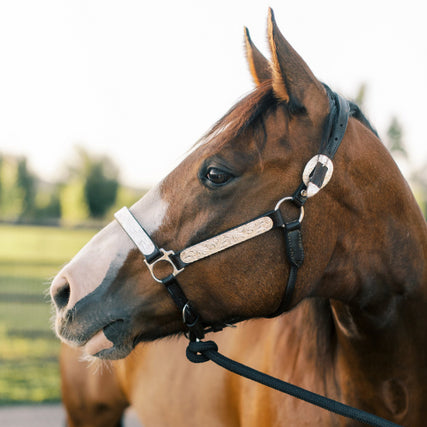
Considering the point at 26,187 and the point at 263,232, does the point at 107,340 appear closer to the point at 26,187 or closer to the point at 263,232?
the point at 263,232

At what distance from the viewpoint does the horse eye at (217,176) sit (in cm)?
157

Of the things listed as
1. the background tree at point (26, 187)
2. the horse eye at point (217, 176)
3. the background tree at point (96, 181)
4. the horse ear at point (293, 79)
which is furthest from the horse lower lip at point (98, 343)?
the background tree at point (26, 187)

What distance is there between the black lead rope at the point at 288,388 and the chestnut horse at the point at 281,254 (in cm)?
15

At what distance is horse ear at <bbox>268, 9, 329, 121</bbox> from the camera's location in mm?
1481

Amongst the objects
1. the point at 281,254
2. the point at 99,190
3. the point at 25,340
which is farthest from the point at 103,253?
the point at 99,190

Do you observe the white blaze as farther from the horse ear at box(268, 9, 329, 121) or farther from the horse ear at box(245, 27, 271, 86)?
the horse ear at box(245, 27, 271, 86)

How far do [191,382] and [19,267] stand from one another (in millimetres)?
9452

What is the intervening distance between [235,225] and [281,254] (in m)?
0.20

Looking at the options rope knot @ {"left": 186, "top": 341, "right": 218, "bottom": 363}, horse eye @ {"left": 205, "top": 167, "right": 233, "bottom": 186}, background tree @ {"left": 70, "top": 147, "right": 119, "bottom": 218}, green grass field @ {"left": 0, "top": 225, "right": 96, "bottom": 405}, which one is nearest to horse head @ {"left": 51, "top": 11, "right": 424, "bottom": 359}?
horse eye @ {"left": 205, "top": 167, "right": 233, "bottom": 186}

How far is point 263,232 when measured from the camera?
1.58m

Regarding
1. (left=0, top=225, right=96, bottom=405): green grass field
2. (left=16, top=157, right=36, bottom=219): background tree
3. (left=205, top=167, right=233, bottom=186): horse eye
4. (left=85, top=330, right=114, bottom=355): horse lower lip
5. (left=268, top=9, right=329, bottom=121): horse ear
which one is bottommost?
(left=16, top=157, right=36, bottom=219): background tree

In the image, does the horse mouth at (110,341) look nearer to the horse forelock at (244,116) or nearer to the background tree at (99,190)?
the horse forelock at (244,116)

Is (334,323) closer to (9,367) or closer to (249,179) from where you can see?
(249,179)

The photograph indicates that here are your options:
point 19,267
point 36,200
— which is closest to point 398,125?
point 19,267
